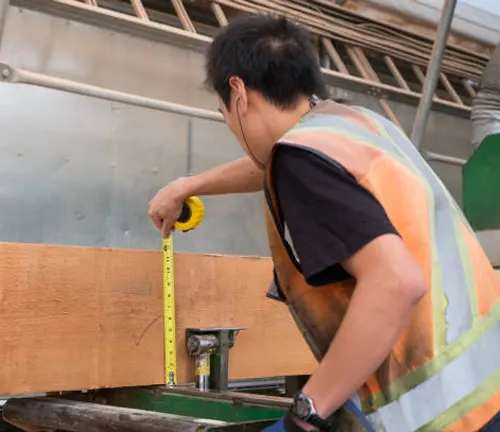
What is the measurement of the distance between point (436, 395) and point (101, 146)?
5.33 ft

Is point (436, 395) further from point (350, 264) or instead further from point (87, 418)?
point (87, 418)

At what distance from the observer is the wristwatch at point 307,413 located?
70 centimetres

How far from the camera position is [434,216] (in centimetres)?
79

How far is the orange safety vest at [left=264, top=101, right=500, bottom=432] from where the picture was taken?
2.49 ft

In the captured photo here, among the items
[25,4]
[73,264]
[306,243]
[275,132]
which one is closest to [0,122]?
[25,4]

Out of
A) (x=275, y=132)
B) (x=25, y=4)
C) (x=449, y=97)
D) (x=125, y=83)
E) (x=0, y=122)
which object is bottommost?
(x=275, y=132)

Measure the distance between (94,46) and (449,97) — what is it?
2.00 m

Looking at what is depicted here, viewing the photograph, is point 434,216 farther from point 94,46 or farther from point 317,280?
point 94,46

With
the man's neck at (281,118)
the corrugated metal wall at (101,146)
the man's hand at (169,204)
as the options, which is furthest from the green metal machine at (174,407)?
the corrugated metal wall at (101,146)

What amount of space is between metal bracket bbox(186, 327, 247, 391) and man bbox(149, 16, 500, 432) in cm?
56

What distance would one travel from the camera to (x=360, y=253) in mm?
681

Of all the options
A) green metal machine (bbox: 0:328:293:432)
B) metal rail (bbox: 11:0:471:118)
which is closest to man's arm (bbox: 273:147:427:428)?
green metal machine (bbox: 0:328:293:432)

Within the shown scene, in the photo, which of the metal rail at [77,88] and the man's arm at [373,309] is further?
the metal rail at [77,88]

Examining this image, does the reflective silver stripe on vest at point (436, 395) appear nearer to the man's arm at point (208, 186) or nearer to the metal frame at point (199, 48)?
the man's arm at point (208, 186)
